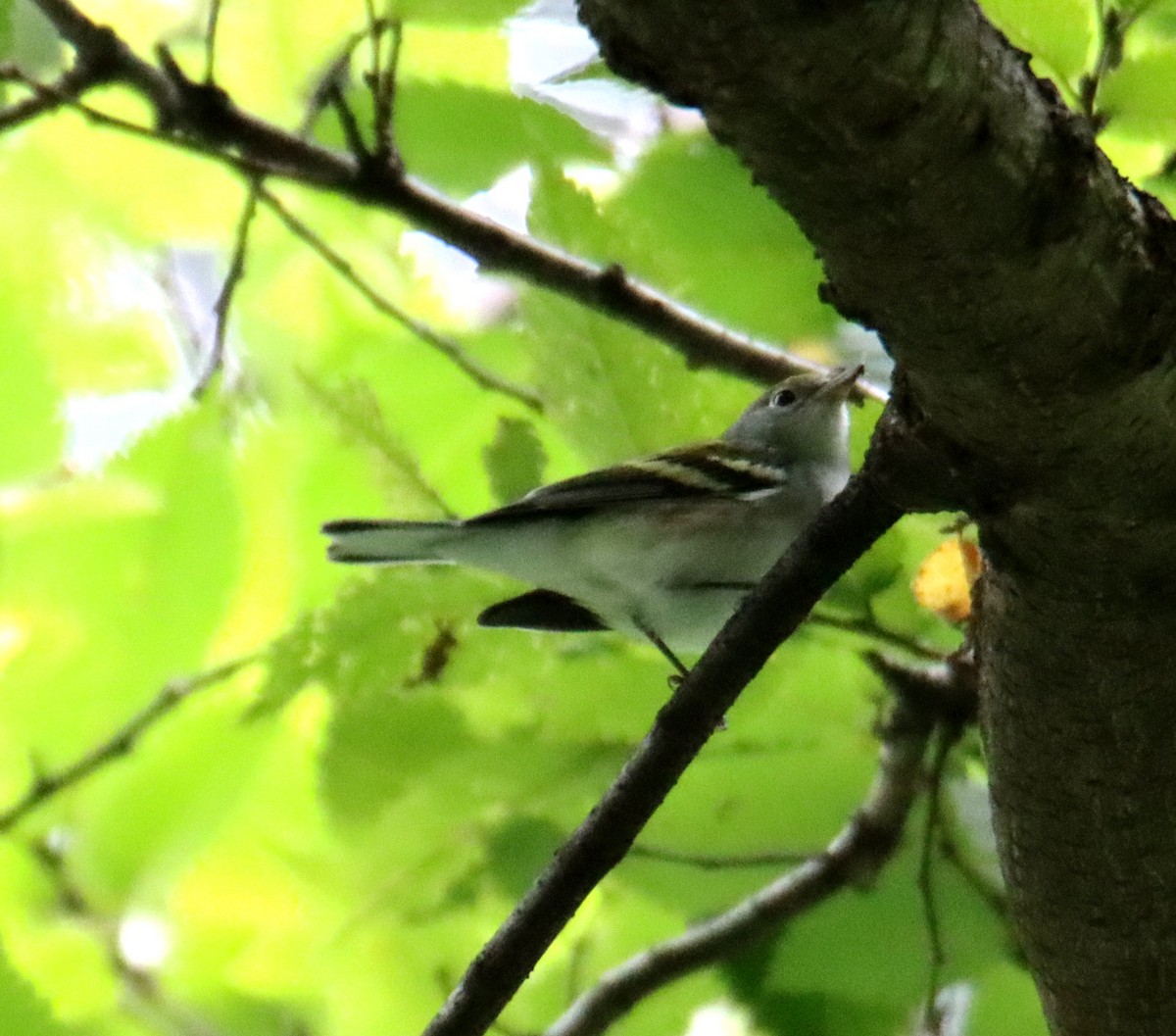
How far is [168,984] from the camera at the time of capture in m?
1.63

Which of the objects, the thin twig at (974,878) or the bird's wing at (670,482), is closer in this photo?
the thin twig at (974,878)

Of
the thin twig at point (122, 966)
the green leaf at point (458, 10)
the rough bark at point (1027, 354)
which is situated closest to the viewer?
the rough bark at point (1027, 354)

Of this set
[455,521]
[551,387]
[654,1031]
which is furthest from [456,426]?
[654,1031]

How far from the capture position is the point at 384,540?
1818 millimetres

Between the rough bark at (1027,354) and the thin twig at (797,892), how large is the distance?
374mm

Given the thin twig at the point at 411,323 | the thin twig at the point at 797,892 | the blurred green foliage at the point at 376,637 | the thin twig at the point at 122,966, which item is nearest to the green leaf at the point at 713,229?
the blurred green foliage at the point at 376,637

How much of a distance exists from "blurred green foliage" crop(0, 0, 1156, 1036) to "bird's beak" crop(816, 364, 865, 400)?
0.27 m

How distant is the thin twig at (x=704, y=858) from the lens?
161cm

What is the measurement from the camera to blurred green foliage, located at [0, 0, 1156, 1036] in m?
1.38

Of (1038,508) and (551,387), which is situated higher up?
(1038,508)

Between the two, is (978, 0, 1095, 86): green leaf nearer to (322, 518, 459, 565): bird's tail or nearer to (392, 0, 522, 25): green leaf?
(392, 0, 522, 25): green leaf

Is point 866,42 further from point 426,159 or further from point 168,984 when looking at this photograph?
point 168,984

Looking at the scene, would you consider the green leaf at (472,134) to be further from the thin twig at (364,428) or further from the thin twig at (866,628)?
the thin twig at (866,628)

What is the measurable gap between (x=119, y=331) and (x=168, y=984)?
0.83 m
